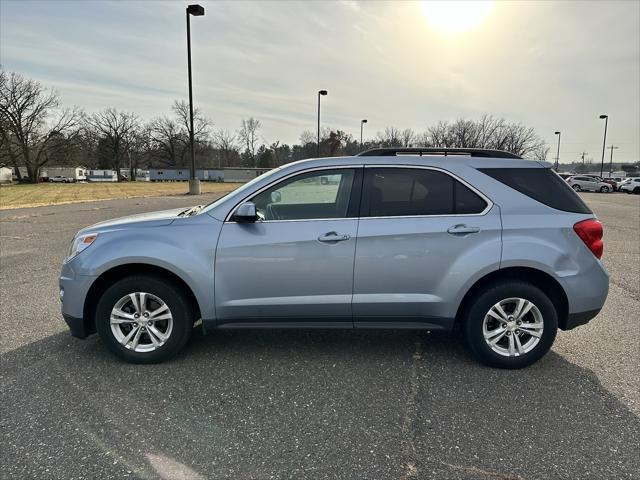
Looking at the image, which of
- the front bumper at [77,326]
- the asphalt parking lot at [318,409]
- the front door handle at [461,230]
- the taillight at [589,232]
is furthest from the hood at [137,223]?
the taillight at [589,232]

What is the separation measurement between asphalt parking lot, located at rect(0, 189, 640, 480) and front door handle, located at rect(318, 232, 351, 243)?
1103 millimetres

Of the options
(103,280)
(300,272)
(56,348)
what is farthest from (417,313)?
(56,348)

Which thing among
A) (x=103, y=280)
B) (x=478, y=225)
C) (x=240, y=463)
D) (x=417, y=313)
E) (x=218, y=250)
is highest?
(x=478, y=225)

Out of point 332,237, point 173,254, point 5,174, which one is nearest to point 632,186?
point 332,237

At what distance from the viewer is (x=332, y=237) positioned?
3350 mm

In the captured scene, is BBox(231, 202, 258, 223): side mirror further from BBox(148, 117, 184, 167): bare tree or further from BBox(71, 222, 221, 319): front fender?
BBox(148, 117, 184, 167): bare tree

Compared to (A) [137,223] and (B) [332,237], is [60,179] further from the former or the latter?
(B) [332,237]

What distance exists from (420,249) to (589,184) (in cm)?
4881

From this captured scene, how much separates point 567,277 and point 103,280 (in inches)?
153

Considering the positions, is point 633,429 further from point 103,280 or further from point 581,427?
point 103,280

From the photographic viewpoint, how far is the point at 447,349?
12.9 feet

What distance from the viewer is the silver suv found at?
3365 millimetres

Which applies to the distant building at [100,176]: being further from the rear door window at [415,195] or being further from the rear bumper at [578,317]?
the rear bumper at [578,317]

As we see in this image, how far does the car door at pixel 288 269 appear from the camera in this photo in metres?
3.36
